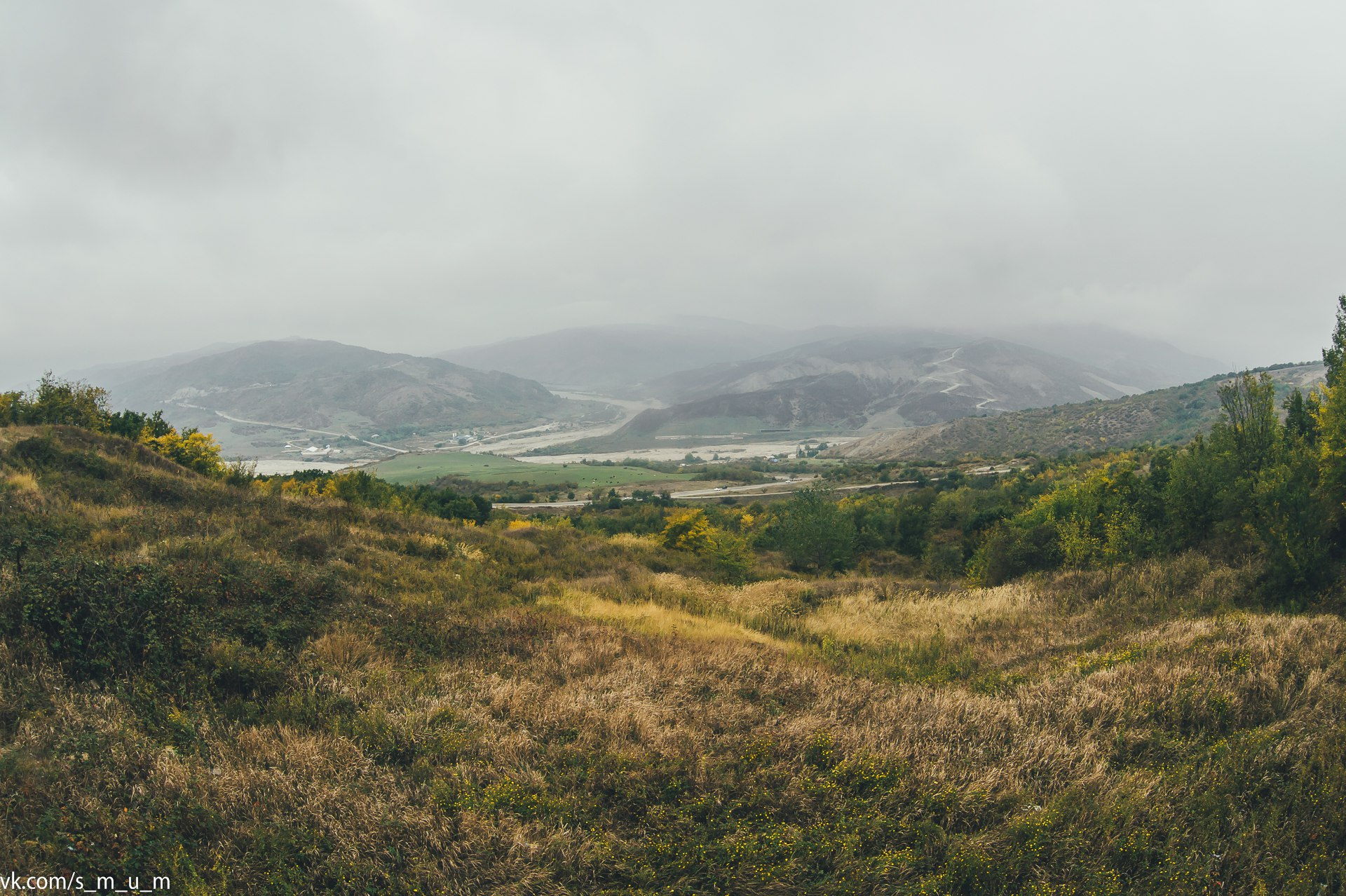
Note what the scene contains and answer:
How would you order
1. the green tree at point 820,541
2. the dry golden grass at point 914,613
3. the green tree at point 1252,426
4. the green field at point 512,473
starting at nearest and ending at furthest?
the dry golden grass at point 914,613, the green tree at point 1252,426, the green tree at point 820,541, the green field at point 512,473

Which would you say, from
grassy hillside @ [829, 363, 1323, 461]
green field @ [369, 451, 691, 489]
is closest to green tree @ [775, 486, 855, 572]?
green field @ [369, 451, 691, 489]

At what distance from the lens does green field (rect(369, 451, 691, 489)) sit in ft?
396

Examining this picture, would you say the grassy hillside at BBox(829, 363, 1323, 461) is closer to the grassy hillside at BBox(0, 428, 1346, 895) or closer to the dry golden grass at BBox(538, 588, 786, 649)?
the dry golden grass at BBox(538, 588, 786, 649)

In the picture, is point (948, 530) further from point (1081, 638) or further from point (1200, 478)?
point (1081, 638)

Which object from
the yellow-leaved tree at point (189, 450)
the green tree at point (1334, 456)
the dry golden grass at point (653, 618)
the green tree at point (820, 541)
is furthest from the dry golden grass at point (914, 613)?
the yellow-leaved tree at point (189, 450)

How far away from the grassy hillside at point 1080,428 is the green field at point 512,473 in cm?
6287

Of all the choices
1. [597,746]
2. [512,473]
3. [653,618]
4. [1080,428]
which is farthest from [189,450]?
[1080,428]

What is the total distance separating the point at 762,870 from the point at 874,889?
101 cm

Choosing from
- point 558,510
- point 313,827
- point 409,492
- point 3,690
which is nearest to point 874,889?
point 313,827

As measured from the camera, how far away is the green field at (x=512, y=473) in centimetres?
12075

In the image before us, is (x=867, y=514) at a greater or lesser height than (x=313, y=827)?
lesser

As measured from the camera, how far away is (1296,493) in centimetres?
1545

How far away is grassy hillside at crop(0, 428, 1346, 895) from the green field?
323 ft

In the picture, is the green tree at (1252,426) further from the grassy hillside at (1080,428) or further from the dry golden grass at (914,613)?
the grassy hillside at (1080,428)
